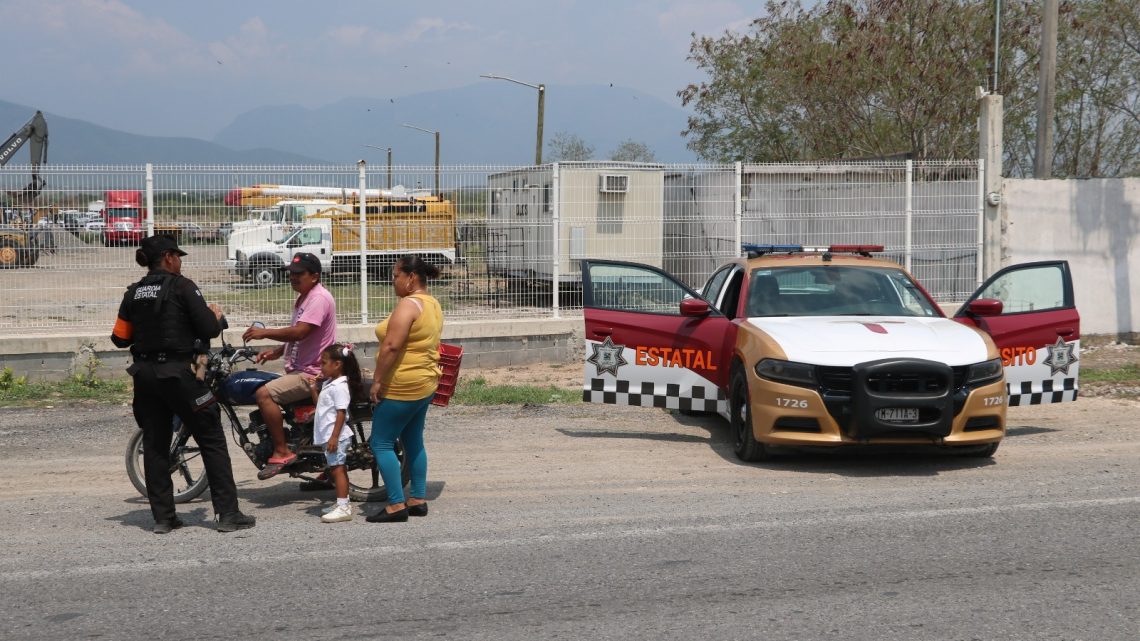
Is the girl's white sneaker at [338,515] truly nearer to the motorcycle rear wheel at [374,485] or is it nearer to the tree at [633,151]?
the motorcycle rear wheel at [374,485]

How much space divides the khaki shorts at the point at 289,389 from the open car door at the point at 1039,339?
5.58m

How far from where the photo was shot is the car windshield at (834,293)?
9383 mm

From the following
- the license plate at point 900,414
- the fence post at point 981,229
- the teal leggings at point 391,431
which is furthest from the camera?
the fence post at point 981,229

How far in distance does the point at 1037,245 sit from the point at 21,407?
1380cm

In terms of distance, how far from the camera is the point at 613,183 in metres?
15.9

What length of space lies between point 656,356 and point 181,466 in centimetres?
395

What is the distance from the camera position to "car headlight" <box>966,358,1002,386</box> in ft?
26.7

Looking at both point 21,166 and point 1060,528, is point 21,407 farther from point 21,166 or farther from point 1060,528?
point 1060,528

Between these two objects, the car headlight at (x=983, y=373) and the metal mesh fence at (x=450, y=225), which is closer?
the car headlight at (x=983, y=373)

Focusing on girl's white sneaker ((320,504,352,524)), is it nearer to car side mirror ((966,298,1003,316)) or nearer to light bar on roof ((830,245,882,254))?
light bar on roof ((830,245,882,254))

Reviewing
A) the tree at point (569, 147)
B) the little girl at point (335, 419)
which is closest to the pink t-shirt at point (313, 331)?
the little girl at point (335, 419)

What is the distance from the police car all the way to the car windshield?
1 centimetres

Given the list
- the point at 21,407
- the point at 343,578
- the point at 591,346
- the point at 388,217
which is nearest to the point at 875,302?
the point at 591,346

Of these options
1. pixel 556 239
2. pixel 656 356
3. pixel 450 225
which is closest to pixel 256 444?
pixel 656 356
